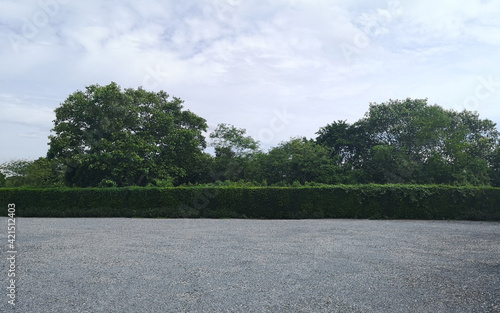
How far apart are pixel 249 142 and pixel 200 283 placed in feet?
92.8

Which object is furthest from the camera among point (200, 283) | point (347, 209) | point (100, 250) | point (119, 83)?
point (119, 83)

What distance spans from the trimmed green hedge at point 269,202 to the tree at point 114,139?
424 centimetres

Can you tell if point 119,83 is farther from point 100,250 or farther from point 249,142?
point 100,250

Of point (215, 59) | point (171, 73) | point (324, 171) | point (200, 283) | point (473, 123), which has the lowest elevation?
point (200, 283)

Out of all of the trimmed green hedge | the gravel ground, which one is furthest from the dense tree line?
the gravel ground

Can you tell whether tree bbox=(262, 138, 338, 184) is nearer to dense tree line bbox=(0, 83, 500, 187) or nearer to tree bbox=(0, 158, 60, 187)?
dense tree line bbox=(0, 83, 500, 187)

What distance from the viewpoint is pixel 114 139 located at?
76.2ft

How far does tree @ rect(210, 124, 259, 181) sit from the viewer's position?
101ft

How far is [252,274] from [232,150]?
1078 inches

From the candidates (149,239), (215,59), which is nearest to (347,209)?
(215,59)

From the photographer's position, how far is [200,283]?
499cm

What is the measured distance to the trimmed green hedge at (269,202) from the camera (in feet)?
53.3

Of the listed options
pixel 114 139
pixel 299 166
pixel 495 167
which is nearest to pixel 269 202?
pixel 299 166

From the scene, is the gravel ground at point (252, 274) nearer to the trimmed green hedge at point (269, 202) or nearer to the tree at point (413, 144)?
the trimmed green hedge at point (269, 202)
